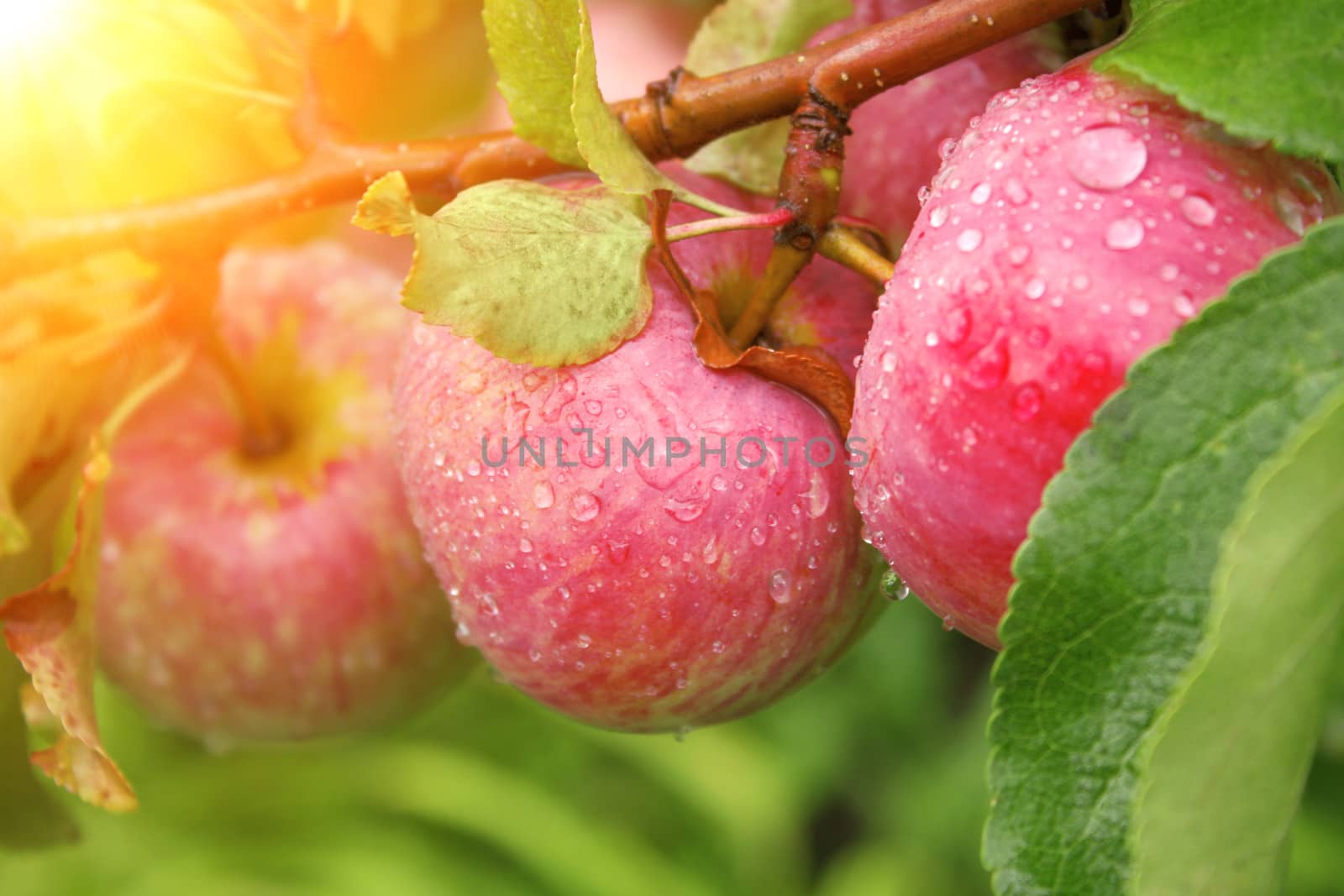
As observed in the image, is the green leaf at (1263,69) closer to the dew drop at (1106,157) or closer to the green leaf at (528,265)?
the dew drop at (1106,157)

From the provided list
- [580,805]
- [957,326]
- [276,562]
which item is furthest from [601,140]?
[580,805]

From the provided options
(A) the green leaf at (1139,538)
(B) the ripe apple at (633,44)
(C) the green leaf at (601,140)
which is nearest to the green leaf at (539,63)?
(C) the green leaf at (601,140)

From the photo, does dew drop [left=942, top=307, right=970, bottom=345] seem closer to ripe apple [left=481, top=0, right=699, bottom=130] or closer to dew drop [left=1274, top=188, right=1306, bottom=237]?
dew drop [left=1274, top=188, right=1306, bottom=237]

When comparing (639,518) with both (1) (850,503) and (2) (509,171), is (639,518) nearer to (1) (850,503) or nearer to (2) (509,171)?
(1) (850,503)

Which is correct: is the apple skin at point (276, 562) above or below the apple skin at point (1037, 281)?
below

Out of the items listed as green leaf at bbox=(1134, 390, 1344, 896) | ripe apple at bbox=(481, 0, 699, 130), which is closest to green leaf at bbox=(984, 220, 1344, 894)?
green leaf at bbox=(1134, 390, 1344, 896)

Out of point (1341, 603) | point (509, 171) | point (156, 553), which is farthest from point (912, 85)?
point (156, 553)

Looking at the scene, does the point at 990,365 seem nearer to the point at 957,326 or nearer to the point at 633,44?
the point at 957,326
